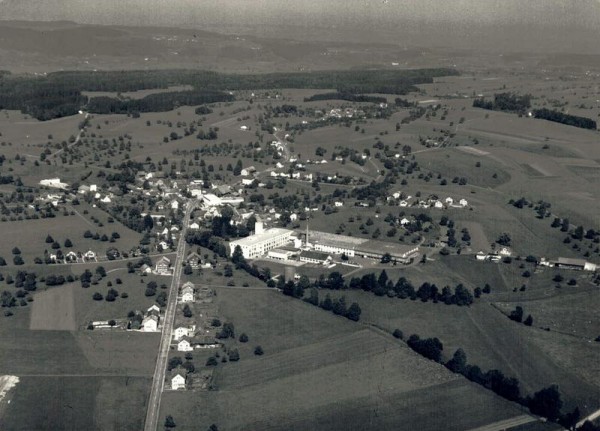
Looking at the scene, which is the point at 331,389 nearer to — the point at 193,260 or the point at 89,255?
the point at 193,260

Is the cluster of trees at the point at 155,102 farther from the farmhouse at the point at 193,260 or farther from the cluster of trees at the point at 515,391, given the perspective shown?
the cluster of trees at the point at 515,391

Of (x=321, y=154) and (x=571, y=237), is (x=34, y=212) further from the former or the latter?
(x=571, y=237)

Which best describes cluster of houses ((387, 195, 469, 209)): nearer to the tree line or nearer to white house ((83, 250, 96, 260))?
white house ((83, 250, 96, 260))

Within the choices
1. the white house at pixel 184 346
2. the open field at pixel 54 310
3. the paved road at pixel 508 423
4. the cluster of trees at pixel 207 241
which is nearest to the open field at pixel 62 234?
the cluster of trees at pixel 207 241

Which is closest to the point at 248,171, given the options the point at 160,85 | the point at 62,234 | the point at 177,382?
the point at 62,234

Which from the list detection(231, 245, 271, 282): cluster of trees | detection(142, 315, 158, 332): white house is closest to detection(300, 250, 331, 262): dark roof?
detection(231, 245, 271, 282): cluster of trees

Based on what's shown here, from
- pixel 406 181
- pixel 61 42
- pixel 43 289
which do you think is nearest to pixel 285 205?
pixel 406 181
